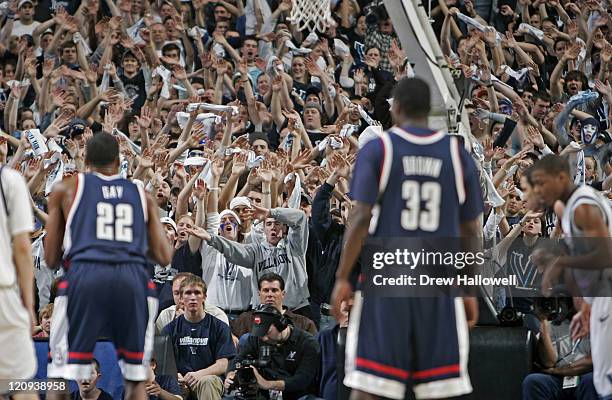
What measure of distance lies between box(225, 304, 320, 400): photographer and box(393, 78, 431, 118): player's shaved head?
3.86 metres

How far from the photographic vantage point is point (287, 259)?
41.1 feet

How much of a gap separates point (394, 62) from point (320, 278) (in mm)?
5613

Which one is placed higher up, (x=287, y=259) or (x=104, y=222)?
(x=287, y=259)

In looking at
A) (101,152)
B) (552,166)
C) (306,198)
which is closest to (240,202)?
(306,198)

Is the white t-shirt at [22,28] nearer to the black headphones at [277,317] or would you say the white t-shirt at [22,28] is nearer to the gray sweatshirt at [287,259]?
the gray sweatshirt at [287,259]

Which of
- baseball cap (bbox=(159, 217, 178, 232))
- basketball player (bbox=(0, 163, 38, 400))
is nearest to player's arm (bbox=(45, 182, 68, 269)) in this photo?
basketball player (bbox=(0, 163, 38, 400))

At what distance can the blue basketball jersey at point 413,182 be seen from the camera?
6832 mm

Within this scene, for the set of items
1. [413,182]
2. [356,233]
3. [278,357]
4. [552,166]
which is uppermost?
[552,166]

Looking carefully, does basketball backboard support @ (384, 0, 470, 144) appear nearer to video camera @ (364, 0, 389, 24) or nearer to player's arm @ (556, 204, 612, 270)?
player's arm @ (556, 204, 612, 270)

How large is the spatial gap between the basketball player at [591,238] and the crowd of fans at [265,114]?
3141 mm

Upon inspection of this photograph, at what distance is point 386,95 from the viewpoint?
1664 centimetres

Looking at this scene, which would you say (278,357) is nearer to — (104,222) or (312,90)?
(104,222)

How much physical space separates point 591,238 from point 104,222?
2776 millimetres

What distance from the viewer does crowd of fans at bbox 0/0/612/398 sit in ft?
41.1
